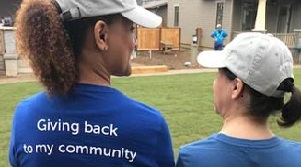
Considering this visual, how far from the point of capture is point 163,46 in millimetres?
22141

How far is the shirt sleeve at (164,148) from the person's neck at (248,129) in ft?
0.93

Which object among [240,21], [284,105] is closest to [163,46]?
[240,21]

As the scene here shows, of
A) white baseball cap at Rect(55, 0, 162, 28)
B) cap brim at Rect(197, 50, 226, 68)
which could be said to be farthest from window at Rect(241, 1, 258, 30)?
white baseball cap at Rect(55, 0, 162, 28)

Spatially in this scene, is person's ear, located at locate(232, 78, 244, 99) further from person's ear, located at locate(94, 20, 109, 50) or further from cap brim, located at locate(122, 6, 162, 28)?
person's ear, located at locate(94, 20, 109, 50)

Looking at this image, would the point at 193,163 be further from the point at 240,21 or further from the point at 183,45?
the point at 183,45

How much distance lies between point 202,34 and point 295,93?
24.2 metres

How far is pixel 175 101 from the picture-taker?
9.05 meters

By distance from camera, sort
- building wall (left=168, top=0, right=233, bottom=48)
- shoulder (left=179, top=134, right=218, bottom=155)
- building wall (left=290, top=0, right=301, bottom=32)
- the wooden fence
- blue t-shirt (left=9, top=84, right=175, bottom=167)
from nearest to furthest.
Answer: blue t-shirt (left=9, top=84, right=175, bottom=167), shoulder (left=179, top=134, right=218, bottom=155), the wooden fence, building wall (left=290, top=0, right=301, bottom=32), building wall (left=168, top=0, right=233, bottom=48)

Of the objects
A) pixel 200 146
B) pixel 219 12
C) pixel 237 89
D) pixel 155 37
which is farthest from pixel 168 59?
pixel 200 146

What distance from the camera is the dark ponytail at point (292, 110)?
5.68ft

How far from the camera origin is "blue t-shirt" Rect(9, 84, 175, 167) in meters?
1.39

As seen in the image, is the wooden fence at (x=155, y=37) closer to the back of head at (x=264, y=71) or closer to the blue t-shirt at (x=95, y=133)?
the back of head at (x=264, y=71)

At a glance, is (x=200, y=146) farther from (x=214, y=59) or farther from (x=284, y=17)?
(x=284, y=17)

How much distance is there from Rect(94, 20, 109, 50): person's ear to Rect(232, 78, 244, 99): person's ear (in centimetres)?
57
